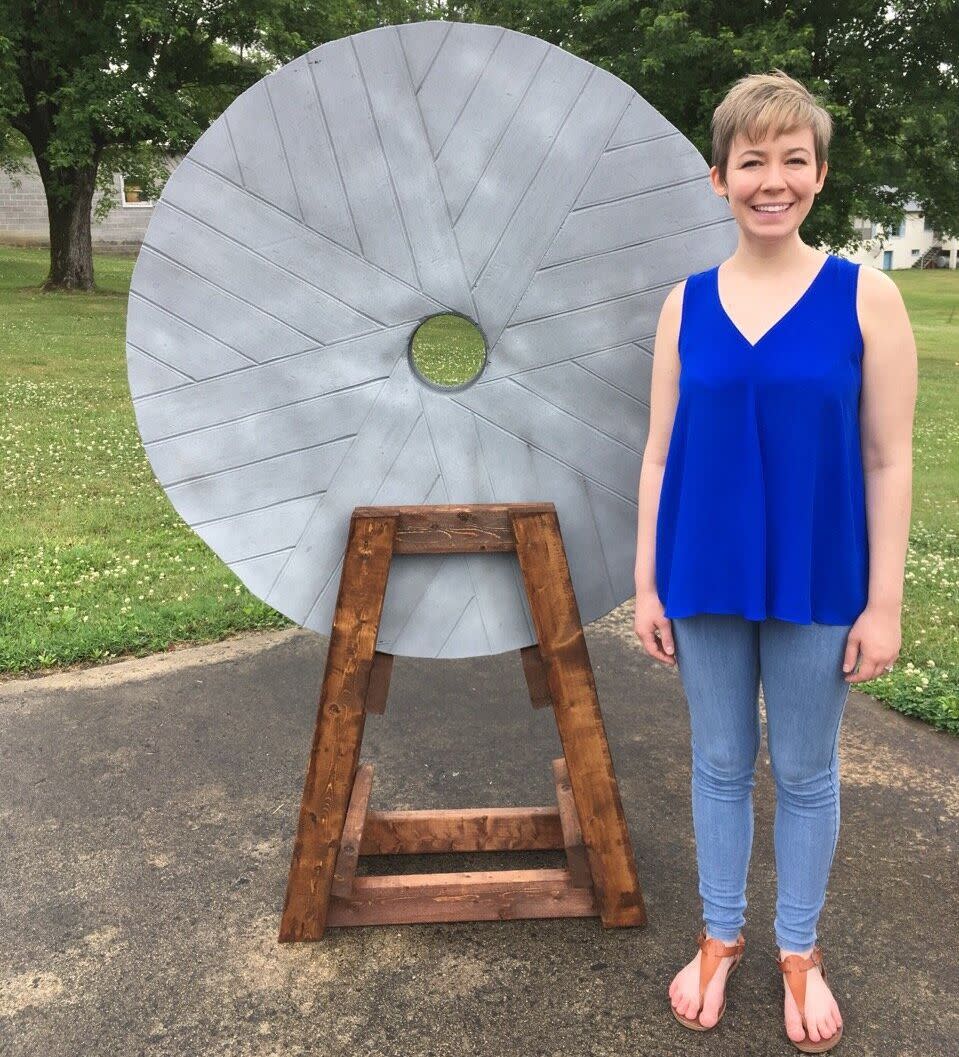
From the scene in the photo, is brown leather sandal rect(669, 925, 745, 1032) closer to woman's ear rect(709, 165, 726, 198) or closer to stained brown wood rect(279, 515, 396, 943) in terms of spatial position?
stained brown wood rect(279, 515, 396, 943)

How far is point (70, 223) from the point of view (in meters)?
18.1

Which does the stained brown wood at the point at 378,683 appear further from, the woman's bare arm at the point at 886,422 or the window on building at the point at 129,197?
the window on building at the point at 129,197

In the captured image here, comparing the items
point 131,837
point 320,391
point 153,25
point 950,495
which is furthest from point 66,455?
point 153,25

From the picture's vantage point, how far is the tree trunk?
1791 centimetres

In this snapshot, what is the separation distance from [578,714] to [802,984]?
757 mm

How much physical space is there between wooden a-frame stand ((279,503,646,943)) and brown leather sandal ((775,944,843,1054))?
16.5 inches

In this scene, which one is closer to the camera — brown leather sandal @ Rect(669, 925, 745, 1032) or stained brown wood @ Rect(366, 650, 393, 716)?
brown leather sandal @ Rect(669, 925, 745, 1032)

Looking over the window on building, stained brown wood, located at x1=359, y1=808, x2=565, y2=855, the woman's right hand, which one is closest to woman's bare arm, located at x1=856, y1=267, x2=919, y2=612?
the woman's right hand

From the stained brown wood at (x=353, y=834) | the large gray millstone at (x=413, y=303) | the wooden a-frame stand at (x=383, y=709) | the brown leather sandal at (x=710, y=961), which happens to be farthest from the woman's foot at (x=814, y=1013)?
the stained brown wood at (x=353, y=834)

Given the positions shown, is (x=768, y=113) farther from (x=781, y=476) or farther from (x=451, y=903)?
(x=451, y=903)

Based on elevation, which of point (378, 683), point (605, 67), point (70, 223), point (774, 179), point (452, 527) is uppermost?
point (605, 67)

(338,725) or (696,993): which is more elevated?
(338,725)

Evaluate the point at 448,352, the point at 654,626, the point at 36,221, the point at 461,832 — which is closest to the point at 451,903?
the point at 461,832

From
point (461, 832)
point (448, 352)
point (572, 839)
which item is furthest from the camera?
point (448, 352)
